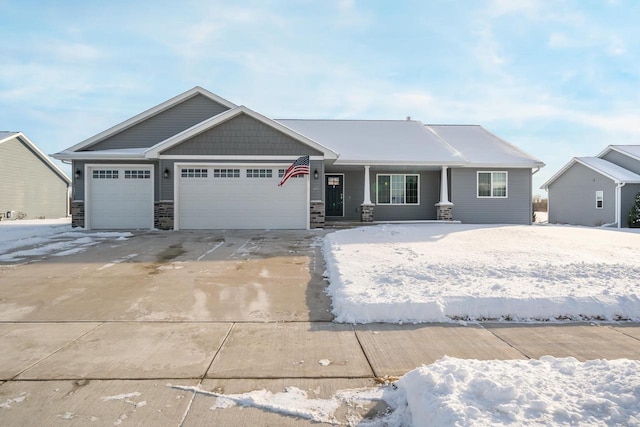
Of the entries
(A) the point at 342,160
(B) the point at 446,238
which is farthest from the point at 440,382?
(A) the point at 342,160

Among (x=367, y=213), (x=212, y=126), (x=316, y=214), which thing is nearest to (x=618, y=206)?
(x=367, y=213)

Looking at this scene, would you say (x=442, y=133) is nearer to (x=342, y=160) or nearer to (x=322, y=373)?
(x=342, y=160)

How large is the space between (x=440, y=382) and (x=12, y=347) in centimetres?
458

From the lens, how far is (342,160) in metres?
17.3

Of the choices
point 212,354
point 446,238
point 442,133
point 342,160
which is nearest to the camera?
point 212,354

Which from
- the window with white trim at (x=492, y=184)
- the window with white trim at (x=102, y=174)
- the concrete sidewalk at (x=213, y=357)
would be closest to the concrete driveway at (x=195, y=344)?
the concrete sidewalk at (x=213, y=357)

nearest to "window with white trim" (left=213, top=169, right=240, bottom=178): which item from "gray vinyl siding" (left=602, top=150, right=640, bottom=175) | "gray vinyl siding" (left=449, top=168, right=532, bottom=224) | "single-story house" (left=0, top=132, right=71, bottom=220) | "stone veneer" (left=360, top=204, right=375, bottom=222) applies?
"stone veneer" (left=360, top=204, right=375, bottom=222)

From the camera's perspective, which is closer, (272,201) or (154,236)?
(154,236)

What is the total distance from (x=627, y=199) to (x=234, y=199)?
2012cm

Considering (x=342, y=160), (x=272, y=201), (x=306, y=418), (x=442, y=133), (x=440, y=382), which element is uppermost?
(x=442, y=133)

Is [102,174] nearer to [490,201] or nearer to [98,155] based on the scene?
[98,155]

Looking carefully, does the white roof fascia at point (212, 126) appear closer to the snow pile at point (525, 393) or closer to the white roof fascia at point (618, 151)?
the snow pile at point (525, 393)

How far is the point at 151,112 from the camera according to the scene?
56.1 feet

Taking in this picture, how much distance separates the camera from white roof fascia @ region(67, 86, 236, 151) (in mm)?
16406
